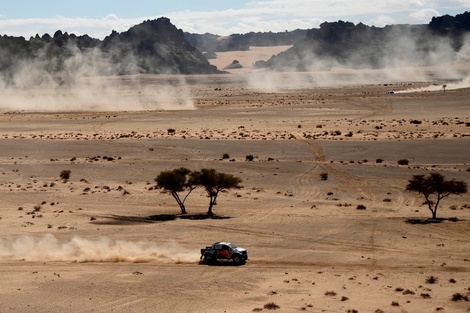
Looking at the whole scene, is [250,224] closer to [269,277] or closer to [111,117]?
[269,277]

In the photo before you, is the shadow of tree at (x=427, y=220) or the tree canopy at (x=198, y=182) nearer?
the shadow of tree at (x=427, y=220)

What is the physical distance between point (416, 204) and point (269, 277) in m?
22.6

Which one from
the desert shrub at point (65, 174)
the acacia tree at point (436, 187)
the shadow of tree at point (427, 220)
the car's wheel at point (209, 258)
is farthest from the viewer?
the desert shrub at point (65, 174)

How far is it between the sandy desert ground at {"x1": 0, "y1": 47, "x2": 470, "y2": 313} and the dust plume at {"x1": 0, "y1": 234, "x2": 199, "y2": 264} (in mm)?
102

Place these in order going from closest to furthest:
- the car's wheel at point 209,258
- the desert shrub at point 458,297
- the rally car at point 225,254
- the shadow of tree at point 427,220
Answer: the desert shrub at point 458,297
the rally car at point 225,254
the car's wheel at point 209,258
the shadow of tree at point 427,220

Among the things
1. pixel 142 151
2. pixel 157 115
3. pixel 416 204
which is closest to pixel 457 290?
pixel 416 204

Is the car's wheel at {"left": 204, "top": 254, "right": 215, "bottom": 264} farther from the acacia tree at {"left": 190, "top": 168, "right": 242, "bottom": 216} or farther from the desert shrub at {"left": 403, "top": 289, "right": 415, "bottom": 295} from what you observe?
the acacia tree at {"left": 190, "top": 168, "right": 242, "bottom": 216}

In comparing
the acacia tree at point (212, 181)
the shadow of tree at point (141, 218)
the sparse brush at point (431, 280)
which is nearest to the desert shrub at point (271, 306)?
the sparse brush at point (431, 280)

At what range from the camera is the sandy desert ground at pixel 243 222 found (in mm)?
36281

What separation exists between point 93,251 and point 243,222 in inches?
441

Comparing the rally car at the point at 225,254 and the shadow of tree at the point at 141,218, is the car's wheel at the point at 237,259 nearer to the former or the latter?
the rally car at the point at 225,254

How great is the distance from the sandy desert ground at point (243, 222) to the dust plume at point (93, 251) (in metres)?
0.10

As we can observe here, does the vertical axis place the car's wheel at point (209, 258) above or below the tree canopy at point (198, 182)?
below

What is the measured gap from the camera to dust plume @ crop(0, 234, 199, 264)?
43.5 meters
